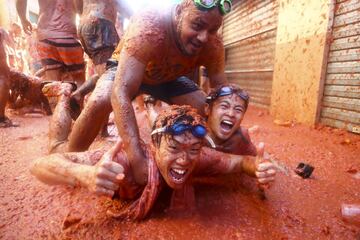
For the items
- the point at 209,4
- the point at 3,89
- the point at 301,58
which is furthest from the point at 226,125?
the point at 3,89

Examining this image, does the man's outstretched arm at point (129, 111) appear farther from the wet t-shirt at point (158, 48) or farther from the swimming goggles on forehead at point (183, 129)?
the swimming goggles on forehead at point (183, 129)

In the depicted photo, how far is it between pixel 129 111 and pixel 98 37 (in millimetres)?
1825

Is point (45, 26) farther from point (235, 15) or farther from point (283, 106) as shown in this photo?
point (235, 15)

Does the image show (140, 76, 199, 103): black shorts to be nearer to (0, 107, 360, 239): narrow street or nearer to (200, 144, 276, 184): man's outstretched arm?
(200, 144, 276, 184): man's outstretched arm

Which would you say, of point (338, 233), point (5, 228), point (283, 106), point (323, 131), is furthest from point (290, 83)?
point (5, 228)

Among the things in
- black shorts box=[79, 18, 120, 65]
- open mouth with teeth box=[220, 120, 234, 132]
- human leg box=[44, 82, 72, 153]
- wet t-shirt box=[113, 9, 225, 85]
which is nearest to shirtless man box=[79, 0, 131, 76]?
black shorts box=[79, 18, 120, 65]

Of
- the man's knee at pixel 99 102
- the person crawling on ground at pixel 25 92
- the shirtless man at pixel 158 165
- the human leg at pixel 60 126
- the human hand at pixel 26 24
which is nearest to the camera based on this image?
the shirtless man at pixel 158 165

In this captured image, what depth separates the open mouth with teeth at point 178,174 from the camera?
69.7 inches

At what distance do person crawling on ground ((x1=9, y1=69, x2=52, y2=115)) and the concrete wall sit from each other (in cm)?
528

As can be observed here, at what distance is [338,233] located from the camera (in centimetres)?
186

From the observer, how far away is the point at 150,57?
2.11m

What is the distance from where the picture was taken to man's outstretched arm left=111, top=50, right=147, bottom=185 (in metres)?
1.87

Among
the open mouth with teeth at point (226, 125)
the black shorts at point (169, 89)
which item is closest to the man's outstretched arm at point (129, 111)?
the black shorts at point (169, 89)

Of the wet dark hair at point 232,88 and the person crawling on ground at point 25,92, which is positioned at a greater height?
the wet dark hair at point 232,88
